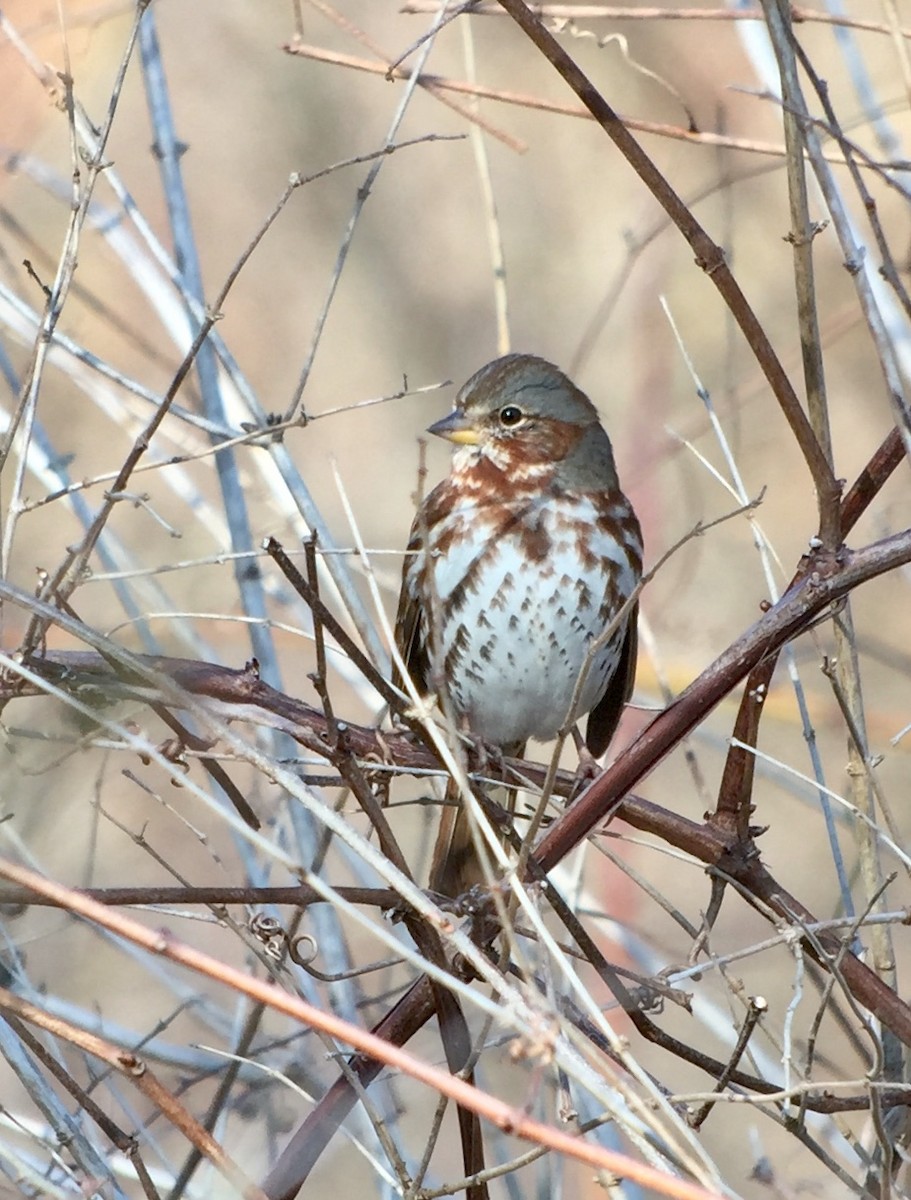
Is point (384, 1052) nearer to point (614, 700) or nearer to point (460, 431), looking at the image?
point (460, 431)

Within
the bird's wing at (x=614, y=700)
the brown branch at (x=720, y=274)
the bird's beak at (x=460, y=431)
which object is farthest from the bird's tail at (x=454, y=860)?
the brown branch at (x=720, y=274)

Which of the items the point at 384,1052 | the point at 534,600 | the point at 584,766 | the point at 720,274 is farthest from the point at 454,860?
the point at 384,1052

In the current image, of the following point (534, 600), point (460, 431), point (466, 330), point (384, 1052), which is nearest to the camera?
point (384, 1052)

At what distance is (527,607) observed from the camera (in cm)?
394

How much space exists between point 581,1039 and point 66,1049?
3495mm

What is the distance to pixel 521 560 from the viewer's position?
3953 millimetres

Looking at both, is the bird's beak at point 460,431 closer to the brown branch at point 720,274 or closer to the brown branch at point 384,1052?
the brown branch at point 720,274

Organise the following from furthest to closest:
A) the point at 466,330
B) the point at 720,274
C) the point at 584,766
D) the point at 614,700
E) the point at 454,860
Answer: the point at 466,330, the point at 614,700, the point at 454,860, the point at 584,766, the point at 720,274

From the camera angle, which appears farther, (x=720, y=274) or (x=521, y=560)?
(x=521, y=560)

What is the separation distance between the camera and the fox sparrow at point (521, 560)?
3955 mm

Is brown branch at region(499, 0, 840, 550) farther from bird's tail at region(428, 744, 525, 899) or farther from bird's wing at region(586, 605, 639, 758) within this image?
bird's wing at region(586, 605, 639, 758)

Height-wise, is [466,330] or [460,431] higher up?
[466,330]

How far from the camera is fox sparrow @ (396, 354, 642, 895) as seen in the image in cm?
396

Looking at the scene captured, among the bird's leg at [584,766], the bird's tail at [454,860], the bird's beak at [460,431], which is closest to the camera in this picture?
the bird's leg at [584,766]
